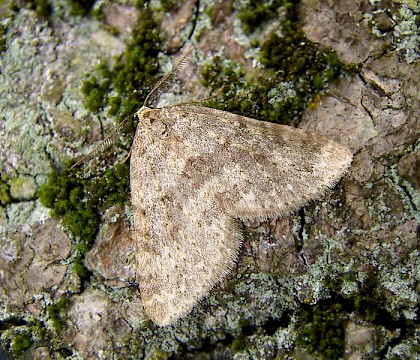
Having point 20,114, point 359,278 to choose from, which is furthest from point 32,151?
point 359,278

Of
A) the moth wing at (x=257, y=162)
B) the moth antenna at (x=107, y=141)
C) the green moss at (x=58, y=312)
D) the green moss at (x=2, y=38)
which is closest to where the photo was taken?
the moth wing at (x=257, y=162)

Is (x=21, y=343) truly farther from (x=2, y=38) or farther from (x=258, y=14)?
(x=258, y=14)

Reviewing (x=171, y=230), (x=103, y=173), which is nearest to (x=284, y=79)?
(x=171, y=230)

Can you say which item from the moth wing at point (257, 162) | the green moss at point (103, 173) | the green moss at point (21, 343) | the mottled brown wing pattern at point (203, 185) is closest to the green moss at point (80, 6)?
the green moss at point (103, 173)

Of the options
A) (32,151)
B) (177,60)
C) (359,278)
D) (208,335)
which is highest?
(177,60)

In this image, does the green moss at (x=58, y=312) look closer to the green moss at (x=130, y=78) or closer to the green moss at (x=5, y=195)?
the green moss at (x=5, y=195)

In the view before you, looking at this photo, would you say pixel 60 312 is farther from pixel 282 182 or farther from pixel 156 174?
pixel 282 182

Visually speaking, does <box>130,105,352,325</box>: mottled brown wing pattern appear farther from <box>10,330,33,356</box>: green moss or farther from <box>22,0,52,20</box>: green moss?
<box>22,0,52,20</box>: green moss
